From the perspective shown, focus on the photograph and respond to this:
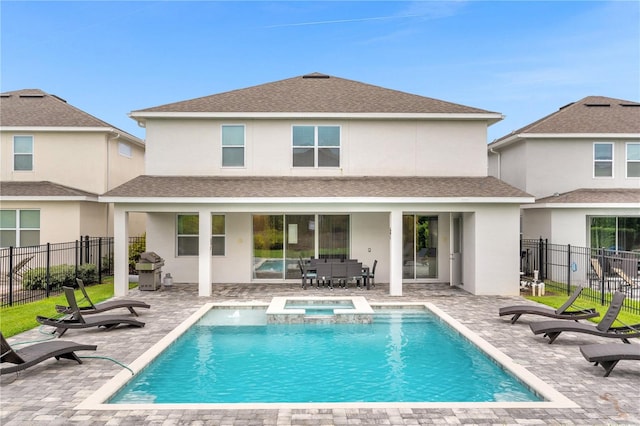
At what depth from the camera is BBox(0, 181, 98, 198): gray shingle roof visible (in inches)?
773

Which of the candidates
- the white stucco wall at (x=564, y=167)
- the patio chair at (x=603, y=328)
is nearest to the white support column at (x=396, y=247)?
the patio chair at (x=603, y=328)

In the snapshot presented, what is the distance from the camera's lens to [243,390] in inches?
289

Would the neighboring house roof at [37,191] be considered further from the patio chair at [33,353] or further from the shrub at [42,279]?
the patio chair at [33,353]

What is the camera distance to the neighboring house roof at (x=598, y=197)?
18.8 m

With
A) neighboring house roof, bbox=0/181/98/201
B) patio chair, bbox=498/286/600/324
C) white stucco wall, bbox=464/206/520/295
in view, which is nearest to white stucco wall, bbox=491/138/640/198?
white stucco wall, bbox=464/206/520/295

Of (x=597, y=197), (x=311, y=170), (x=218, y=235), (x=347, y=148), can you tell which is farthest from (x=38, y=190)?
(x=597, y=197)

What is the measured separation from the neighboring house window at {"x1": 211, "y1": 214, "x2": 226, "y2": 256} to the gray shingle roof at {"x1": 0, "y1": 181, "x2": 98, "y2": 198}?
6509 mm

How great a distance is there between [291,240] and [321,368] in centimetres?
1012

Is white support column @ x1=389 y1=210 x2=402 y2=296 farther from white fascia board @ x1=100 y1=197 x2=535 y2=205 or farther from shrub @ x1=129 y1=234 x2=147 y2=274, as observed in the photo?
shrub @ x1=129 y1=234 x2=147 y2=274

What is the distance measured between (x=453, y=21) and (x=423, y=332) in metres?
23.0

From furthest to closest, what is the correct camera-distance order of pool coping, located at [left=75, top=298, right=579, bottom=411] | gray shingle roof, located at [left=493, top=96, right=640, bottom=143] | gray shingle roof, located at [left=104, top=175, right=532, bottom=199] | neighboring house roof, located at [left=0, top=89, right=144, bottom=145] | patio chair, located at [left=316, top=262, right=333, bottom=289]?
neighboring house roof, located at [left=0, top=89, right=144, bottom=145] < gray shingle roof, located at [left=493, top=96, right=640, bottom=143] < patio chair, located at [left=316, top=262, right=333, bottom=289] < gray shingle roof, located at [left=104, top=175, right=532, bottom=199] < pool coping, located at [left=75, top=298, right=579, bottom=411]

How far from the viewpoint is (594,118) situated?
22.2 meters

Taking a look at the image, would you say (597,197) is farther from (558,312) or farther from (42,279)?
(42,279)

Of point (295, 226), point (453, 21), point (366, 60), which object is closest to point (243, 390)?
point (295, 226)
